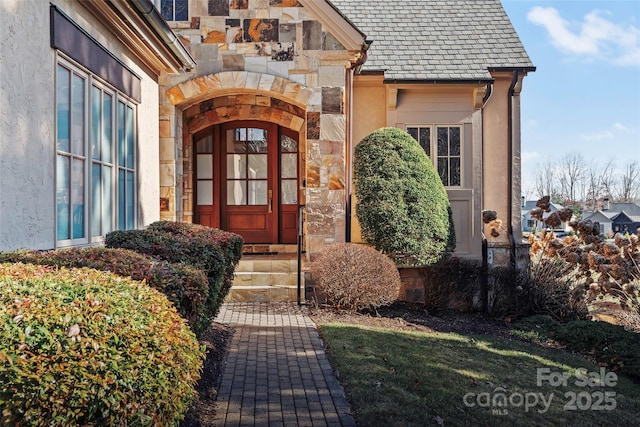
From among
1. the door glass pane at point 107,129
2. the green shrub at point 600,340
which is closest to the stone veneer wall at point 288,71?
the door glass pane at point 107,129

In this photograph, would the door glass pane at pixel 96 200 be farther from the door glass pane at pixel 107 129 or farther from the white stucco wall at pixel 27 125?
the white stucco wall at pixel 27 125

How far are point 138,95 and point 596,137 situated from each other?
178ft

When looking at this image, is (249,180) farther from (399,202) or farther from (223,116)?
(399,202)

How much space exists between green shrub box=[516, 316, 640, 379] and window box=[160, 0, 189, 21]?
24.5 feet

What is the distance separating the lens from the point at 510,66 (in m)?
11.4

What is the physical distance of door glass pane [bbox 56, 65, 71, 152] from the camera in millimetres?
5084

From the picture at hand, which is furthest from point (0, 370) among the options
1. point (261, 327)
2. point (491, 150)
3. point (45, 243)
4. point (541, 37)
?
point (541, 37)

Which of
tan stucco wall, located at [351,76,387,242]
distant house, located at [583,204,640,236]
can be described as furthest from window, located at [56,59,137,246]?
distant house, located at [583,204,640,236]

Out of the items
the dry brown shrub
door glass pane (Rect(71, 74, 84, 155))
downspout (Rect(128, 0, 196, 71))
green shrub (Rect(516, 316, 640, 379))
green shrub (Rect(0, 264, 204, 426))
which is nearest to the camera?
green shrub (Rect(0, 264, 204, 426))

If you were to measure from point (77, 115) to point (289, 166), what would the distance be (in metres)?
6.38

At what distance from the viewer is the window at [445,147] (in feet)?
37.5

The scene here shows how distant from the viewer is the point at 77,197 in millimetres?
5496

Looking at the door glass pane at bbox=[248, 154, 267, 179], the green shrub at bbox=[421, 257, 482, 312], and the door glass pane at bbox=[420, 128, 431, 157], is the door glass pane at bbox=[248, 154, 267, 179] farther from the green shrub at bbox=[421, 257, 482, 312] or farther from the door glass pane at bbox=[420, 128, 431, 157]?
the green shrub at bbox=[421, 257, 482, 312]

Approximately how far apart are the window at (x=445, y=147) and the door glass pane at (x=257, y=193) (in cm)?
315
